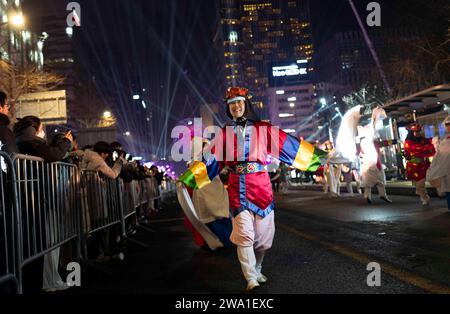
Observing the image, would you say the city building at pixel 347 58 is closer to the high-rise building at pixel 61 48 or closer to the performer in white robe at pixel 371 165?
the high-rise building at pixel 61 48

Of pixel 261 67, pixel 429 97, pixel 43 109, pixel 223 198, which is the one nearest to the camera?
pixel 223 198

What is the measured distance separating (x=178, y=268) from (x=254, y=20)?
198622 mm

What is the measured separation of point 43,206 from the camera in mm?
4516

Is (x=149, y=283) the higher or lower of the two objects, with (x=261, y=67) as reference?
lower

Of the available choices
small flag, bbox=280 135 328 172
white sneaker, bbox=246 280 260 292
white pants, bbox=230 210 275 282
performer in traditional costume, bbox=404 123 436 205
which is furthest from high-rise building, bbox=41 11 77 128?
white sneaker, bbox=246 280 260 292

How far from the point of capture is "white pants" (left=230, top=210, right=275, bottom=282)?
4.33 meters

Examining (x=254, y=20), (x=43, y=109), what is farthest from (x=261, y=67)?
(x=43, y=109)

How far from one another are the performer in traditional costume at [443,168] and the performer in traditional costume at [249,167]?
511 cm

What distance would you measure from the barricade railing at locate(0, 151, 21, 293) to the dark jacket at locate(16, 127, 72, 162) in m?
0.92

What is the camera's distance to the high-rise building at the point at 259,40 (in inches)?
7485

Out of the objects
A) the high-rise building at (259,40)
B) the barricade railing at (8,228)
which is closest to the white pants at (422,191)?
the barricade railing at (8,228)

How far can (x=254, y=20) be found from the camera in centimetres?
19538

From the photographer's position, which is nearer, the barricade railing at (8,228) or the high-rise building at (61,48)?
the barricade railing at (8,228)
